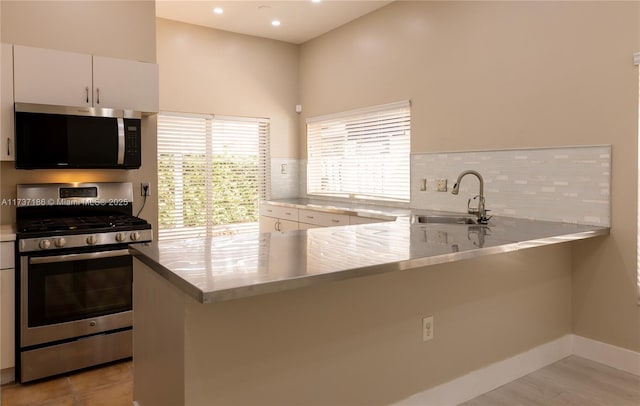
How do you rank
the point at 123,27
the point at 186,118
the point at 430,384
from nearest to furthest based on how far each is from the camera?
the point at 430,384
the point at 123,27
the point at 186,118

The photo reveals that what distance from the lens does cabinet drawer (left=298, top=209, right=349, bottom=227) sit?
4.27 metres

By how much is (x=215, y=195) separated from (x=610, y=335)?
13.0 feet

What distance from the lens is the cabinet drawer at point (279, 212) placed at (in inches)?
196

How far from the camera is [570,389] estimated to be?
2598 millimetres

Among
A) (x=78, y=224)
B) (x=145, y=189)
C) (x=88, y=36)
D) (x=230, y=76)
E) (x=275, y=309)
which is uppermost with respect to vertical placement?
(x=230, y=76)

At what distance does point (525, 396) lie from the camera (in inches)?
A: 98.9

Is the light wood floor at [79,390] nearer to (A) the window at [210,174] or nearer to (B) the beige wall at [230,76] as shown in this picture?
(A) the window at [210,174]

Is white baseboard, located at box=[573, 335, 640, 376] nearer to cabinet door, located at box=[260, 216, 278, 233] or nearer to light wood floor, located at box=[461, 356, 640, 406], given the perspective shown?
light wood floor, located at box=[461, 356, 640, 406]

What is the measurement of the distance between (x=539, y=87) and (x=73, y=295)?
131 inches

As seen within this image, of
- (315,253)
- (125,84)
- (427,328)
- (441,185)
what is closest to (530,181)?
(441,185)

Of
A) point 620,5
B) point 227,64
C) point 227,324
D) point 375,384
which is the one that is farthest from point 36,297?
point 620,5

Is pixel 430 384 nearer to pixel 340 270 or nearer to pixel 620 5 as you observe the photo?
pixel 340 270

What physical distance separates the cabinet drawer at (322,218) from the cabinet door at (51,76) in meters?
2.19

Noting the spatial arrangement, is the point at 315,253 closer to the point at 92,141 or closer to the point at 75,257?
the point at 75,257
